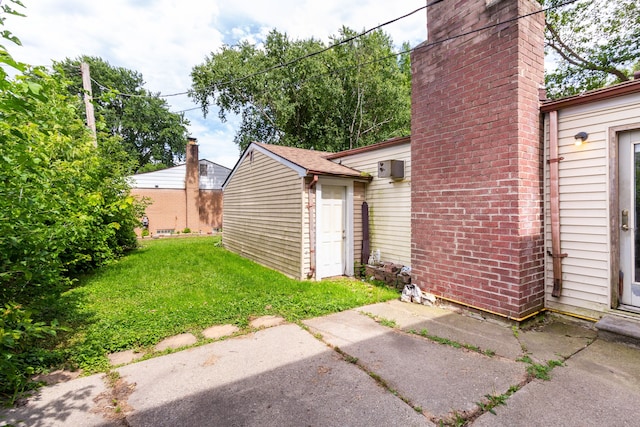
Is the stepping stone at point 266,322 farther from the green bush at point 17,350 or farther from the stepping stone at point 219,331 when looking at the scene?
the green bush at point 17,350

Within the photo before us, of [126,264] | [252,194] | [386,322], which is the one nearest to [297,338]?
[386,322]

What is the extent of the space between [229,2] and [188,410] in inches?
266

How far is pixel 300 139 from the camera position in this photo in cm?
2003

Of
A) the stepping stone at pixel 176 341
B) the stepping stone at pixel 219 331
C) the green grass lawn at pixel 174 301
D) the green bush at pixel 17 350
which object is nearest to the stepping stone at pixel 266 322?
the green grass lawn at pixel 174 301

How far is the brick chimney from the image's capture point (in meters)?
18.7

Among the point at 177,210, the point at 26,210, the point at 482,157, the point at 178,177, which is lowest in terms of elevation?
the point at 26,210

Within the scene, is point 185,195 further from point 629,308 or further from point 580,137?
point 629,308

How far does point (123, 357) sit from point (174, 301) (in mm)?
1747

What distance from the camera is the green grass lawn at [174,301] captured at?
3.56 m

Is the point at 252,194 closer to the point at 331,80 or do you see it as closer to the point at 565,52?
the point at 331,80

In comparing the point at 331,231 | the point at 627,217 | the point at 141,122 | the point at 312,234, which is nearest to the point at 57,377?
the point at 312,234

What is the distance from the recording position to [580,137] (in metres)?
3.68

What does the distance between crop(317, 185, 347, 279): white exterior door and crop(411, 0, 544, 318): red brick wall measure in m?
2.32

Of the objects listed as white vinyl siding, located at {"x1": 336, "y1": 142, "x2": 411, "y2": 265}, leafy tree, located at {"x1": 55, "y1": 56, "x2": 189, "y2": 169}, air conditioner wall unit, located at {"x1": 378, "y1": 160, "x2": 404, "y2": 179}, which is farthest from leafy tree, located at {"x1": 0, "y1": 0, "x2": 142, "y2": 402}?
leafy tree, located at {"x1": 55, "y1": 56, "x2": 189, "y2": 169}
